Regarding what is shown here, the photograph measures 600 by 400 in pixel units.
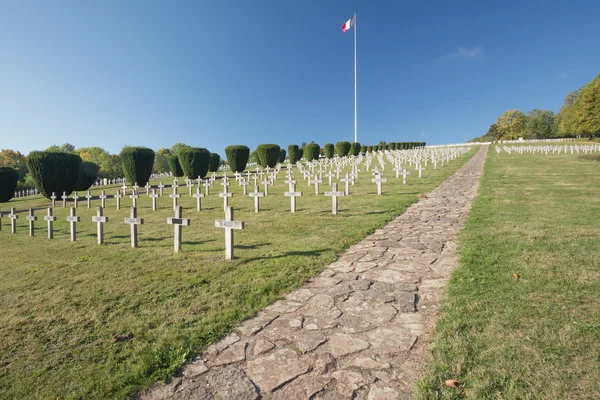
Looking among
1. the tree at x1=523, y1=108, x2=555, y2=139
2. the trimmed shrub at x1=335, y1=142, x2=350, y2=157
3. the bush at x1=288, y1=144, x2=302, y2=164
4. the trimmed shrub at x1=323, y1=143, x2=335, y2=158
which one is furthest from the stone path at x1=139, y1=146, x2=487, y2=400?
the tree at x1=523, y1=108, x2=555, y2=139

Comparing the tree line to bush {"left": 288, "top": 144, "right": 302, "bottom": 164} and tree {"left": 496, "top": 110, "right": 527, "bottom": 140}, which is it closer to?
tree {"left": 496, "top": 110, "right": 527, "bottom": 140}

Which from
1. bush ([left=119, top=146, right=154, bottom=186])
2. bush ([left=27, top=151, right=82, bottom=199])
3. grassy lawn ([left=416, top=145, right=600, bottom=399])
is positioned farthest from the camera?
bush ([left=119, top=146, right=154, bottom=186])

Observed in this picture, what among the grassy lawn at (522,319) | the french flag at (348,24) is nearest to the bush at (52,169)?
the grassy lawn at (522,319)

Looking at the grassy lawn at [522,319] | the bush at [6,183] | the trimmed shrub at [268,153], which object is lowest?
the grassy lawn at [522,319]

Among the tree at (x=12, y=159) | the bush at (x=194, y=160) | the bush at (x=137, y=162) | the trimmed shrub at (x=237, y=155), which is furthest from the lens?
the tree at (x=12, y=159)

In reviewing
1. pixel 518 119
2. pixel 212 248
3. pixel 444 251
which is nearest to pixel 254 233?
pixel 212 248

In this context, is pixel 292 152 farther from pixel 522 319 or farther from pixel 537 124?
pixel 537 124

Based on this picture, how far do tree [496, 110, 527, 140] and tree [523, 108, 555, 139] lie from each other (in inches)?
57.3

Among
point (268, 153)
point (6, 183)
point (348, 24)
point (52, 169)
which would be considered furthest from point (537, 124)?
point (6, 183)

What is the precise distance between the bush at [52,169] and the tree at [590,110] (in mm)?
64580

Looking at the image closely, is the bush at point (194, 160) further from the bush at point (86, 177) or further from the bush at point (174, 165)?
the bush at point (86, 177)

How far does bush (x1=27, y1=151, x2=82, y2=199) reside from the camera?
68.2 ft

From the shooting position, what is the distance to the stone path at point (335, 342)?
2.46 m

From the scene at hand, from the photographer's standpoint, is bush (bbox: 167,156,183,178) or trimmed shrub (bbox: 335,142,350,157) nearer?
bush (bbox: 167,156,183,178)
